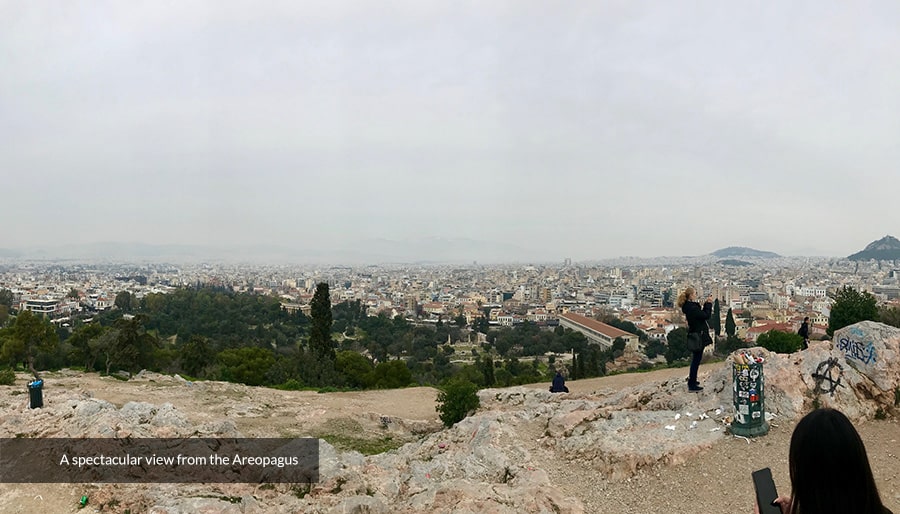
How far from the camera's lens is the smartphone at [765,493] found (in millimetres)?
2059

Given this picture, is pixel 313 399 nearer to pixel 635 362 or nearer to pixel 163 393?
pixel 163 393

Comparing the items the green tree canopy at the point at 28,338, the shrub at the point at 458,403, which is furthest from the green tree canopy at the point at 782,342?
the green tree canopy at the point at 28,338

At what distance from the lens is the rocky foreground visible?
7.14m

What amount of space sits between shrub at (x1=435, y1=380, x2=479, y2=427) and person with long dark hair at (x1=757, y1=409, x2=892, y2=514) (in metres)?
12.5

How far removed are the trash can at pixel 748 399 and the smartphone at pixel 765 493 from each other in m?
6.41

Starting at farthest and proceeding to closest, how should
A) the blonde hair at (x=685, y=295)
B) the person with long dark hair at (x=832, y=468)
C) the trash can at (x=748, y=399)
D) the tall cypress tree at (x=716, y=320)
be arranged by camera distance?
1. the tall cypress tree at (x=716, y=320)
2. the blonde hair at (x=685, y=295)
3. the trash can at (x=748, y=399)
4. the person with long dark hair at (x=832, y=468)

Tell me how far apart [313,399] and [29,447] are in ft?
31.8

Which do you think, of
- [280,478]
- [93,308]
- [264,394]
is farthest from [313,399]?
[93,308]

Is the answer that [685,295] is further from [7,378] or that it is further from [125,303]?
[125,303]

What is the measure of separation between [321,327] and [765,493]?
93.8 feet

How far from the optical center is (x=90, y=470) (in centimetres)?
794

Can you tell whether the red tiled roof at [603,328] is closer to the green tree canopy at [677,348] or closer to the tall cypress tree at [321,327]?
the green tree canopy at [677,348]

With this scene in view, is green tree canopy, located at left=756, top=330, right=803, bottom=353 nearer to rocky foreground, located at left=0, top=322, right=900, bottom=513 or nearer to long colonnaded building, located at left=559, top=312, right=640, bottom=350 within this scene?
rocky foreground, located at left=0, top=322, right=900, bottom=513

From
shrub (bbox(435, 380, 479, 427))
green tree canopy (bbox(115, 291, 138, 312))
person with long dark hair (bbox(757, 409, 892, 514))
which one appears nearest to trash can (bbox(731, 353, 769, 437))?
person with long dark hair (bbox(757, 409, 892, 514))
